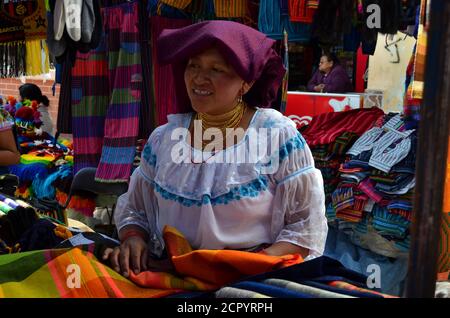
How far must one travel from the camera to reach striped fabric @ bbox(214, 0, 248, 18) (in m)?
4.09

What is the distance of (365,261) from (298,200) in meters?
2.23

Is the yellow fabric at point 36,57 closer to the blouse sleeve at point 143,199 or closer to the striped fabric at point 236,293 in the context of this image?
the blouse sleeve at point 143,199

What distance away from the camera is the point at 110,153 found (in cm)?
472

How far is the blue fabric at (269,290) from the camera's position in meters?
1.40

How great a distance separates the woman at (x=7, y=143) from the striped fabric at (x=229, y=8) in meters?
1.66

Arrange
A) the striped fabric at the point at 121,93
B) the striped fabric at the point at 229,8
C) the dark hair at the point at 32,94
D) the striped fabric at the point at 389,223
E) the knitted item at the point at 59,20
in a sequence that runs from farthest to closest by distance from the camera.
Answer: the dark hair at the point at 32,94, the striped fabric at the point at 121,93, the striped fabric at the point at 229,8, the knitted item at the point at 59,20, the striped fabric at the point at 389,223

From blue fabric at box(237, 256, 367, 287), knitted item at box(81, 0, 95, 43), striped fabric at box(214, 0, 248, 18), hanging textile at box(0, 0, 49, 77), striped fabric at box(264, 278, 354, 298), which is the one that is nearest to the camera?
striped fabric at box(264, 278, 354, 298)

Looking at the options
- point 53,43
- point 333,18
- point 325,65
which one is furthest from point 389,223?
point 325,65

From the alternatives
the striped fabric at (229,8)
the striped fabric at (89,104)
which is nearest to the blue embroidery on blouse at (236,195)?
the striped fabric at (229,8)

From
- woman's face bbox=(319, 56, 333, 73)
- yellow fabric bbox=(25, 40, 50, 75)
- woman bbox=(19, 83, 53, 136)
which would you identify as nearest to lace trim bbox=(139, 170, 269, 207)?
yellow fabric bbox=(25, 40, 50, 75)

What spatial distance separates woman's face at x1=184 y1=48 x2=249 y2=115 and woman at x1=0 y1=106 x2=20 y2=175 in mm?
1970

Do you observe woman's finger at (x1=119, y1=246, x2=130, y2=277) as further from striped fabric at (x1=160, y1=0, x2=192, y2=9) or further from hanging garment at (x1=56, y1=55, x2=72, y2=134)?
hanging garment at (x1=56, y1=55, x2=72, y2=134)
